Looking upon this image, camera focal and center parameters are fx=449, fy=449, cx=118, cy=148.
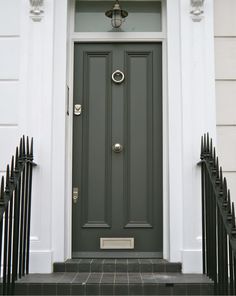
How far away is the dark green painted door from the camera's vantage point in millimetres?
4738

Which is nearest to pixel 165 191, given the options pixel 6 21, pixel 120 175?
pixel 120 175

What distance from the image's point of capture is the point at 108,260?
456 cm

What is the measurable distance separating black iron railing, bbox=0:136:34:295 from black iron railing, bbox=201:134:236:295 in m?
1.62

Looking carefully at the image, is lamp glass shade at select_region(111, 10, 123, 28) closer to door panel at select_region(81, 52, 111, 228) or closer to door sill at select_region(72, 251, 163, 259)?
door panel at select_region(81, 52, 111, 228)

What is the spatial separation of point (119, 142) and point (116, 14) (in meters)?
1.37

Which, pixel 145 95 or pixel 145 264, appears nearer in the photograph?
pixel 145 264

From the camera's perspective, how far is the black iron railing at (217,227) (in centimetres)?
326

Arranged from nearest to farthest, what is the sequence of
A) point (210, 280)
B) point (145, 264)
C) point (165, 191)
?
point (210, 280), point (145, 264), point (165, 191)

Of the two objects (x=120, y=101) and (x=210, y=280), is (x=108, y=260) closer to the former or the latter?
(x=210, y=280)

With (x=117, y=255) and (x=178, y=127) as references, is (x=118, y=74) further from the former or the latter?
(x=117, y=255)

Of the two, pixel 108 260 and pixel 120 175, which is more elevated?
pixel 120 175

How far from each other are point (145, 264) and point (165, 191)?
778 millimetres

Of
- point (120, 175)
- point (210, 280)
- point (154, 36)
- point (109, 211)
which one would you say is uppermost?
point (154, 36)

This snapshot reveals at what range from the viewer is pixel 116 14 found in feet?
15.8
